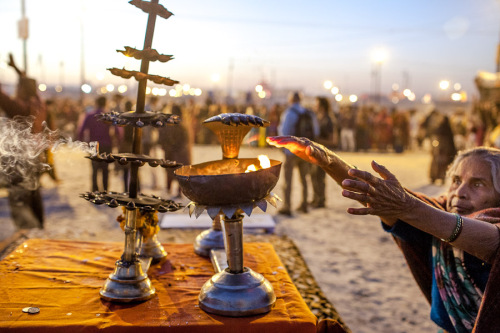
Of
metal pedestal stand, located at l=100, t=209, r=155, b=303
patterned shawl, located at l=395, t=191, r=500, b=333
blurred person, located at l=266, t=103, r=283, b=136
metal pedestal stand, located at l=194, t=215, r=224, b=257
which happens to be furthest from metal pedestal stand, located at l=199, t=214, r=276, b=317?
blurred person, located at l=266, t=103, r=283, b=136

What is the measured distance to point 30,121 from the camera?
14.9 feet

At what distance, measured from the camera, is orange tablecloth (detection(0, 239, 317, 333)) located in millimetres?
1584

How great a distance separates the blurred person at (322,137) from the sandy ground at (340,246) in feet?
0.78

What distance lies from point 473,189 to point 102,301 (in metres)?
1.60

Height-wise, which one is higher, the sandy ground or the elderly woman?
the elderly woman

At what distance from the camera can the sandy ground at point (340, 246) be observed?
3752mm

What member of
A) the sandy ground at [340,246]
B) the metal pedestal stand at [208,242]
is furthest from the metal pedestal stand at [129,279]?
the sandy ground at [340,246]

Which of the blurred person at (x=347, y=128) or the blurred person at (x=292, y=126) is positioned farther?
the blurred person at (x=347, y=128)

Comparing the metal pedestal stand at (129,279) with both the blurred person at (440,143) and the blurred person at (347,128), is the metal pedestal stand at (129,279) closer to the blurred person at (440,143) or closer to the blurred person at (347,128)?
the blurred person at (440,143)

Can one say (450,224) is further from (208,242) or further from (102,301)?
(102,301)

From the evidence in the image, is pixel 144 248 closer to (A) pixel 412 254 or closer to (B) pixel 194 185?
(B) pixel 194 185

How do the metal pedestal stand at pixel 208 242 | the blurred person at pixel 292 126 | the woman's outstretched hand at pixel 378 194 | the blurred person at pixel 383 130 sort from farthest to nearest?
the blurred person at pixel 383 130
the blurred person at pixel 292 126
the metal pedestal stand at pixel 208 242
the woman's outstretched hand at pixel 378 194

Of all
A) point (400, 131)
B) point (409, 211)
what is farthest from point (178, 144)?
point (400, 131)

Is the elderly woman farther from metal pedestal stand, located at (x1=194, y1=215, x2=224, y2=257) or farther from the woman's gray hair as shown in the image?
metal pedestal stand, located at (x1=194, y1=215, x2=224, y2=257)
